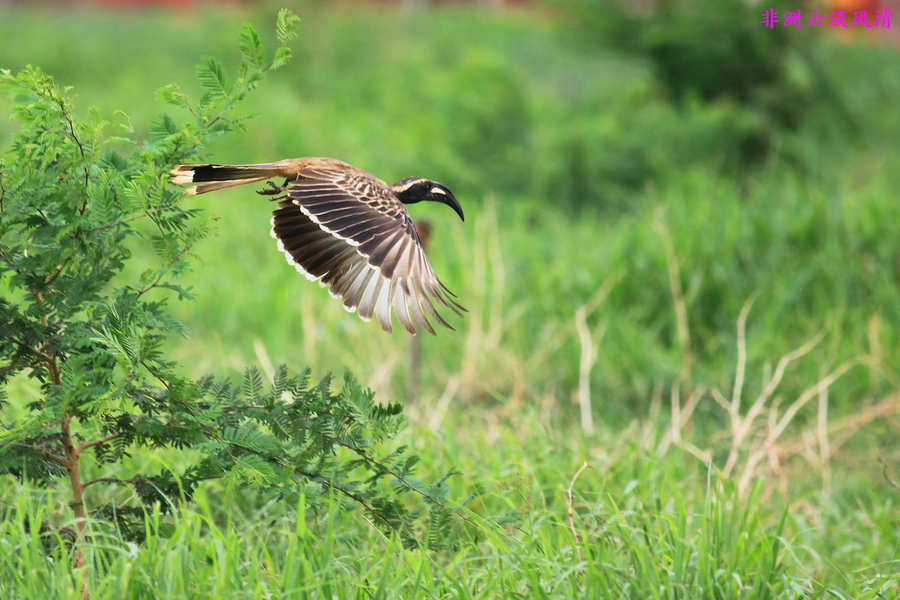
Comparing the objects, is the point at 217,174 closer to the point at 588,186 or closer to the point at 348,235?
the point at 348,235

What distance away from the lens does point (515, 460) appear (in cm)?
303

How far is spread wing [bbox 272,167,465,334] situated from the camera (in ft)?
6.70

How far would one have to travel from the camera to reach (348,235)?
6.75 feet

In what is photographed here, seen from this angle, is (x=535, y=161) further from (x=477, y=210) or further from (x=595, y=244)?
(x=595, y=244)

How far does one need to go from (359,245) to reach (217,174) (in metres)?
0.46

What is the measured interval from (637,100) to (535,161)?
53.0 inches

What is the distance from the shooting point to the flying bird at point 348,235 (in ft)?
6.71

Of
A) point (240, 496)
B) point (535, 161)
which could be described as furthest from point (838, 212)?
point (240, 496)

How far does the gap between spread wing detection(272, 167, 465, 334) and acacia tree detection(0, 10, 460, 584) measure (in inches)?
9.3

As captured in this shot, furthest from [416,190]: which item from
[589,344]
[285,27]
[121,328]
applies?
[589,344]

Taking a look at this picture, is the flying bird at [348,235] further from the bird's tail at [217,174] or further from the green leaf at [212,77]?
the green leaf at [212,77]

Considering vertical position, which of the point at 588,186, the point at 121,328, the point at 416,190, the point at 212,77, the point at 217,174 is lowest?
the point at 588,186

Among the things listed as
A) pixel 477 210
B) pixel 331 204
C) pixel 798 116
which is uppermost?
pixel 331 204

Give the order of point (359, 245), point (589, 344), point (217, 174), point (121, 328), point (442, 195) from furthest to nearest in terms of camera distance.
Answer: point (589, 344), point (442, 195), point (217, 174), point (359, 245), point (121, 328)
